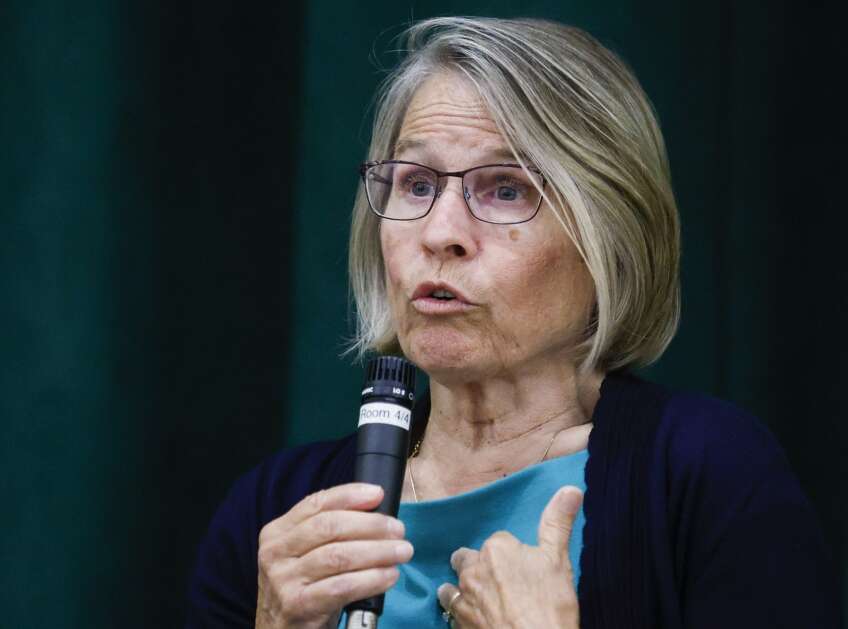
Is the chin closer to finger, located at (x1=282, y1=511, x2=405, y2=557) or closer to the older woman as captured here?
the older woman

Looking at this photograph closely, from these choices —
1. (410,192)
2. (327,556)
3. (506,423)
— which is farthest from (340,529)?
(410,192)

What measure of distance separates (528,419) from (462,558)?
249 mm

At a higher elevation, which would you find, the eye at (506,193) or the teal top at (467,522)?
the eye at (506,193)

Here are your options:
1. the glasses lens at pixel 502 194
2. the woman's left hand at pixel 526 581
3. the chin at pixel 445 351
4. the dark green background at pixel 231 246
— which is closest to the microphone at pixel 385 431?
the woman's left hand at pixel 526 581

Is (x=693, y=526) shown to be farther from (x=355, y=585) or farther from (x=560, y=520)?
(x=355, y=585)

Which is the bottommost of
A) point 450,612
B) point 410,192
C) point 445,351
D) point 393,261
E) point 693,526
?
point 450,612

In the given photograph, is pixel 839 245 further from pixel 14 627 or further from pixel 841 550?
pixel 14 627

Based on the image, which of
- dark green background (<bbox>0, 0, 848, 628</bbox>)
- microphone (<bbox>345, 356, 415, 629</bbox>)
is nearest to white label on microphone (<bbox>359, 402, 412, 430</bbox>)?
microphone (<bbox>345, 356, 415, 629</bbox>)

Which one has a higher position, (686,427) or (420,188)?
(420,188)

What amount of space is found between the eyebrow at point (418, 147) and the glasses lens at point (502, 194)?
0.05ft

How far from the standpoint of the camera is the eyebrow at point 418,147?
1.58 meters

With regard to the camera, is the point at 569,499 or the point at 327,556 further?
the point at 569,499

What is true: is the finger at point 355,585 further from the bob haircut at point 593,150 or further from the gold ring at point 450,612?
the bob haircut at point 593,150

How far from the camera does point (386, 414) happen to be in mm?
1256
